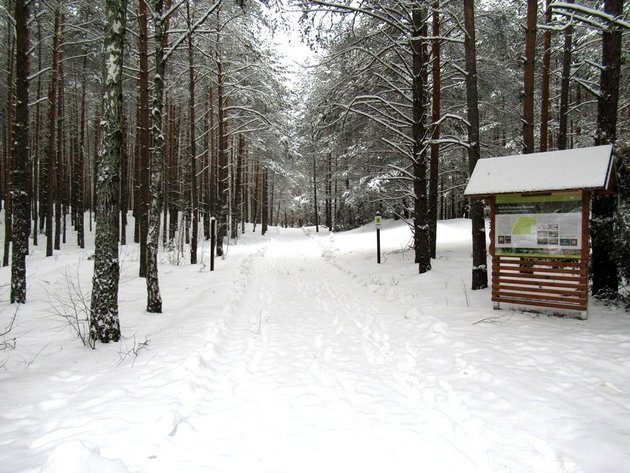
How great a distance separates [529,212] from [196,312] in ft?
22.6

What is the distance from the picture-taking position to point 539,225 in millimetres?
6680

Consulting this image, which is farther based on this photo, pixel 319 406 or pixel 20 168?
pixel 20 168

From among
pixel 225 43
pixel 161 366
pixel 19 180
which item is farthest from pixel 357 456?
pixel 225 43

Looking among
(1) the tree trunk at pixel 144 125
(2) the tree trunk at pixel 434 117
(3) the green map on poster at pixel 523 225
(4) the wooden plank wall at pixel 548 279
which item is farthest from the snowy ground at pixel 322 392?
(2) the tree trunk at pixel 434 117

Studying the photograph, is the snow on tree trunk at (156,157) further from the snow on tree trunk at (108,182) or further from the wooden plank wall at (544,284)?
the wooden plank wall at (544,284)

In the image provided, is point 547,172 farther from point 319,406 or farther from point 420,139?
point 319,406

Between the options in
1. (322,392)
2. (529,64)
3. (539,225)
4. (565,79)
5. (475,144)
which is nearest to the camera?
(322,392)

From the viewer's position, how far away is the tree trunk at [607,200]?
23.2ft

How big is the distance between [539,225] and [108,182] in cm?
746

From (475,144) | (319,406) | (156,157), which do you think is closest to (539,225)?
(475,144)

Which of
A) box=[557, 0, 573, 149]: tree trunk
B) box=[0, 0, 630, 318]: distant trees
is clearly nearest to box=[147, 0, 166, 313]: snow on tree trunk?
box=[0, 0, 630, 318]: distant trees

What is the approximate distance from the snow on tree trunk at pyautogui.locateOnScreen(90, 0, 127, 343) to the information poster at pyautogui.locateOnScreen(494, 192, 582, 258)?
23.0 feet

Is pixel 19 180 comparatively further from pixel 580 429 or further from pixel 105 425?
pixel 580 429

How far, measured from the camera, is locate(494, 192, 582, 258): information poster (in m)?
6.31
